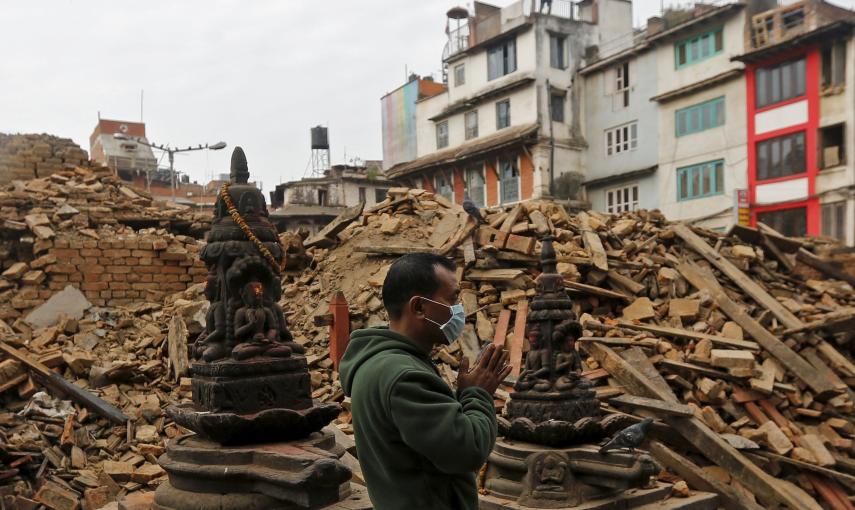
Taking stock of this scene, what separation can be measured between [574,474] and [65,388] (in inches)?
286

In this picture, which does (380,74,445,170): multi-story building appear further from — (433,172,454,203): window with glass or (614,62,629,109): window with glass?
(614,62,629,109): window with glass

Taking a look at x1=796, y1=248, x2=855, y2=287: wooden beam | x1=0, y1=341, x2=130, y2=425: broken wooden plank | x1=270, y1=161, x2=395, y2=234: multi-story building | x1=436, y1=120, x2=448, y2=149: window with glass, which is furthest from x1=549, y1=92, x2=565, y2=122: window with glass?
x1=0, y1=341, x2=130, y2=425: broken wooden plank

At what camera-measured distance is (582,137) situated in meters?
29.2

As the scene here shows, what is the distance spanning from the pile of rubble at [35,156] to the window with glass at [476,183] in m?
16.8

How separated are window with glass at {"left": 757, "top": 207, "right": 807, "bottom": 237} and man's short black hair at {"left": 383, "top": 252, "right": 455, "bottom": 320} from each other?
76.2 ft

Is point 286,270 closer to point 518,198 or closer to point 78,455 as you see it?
point 78,455

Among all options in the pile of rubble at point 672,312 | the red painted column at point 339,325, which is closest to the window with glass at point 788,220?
the pile of rubble at point 672,312

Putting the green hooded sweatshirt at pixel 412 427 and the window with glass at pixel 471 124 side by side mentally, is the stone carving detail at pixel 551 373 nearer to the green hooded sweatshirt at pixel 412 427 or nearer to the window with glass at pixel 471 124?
the green hooded sweatshirt at pixel 412 427

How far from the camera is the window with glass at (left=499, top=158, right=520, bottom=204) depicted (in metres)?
28.3

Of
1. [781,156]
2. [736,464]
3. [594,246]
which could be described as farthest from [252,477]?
[781,156]

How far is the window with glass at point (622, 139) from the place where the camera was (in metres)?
27.7

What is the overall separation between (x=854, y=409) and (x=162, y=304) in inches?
459

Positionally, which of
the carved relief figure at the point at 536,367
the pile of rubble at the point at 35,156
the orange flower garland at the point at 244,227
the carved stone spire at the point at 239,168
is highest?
the pile of rubble at the point at 35,156

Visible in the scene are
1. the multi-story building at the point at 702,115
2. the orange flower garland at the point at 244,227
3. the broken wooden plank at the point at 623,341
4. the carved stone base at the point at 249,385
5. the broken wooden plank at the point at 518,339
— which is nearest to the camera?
the carved stone base at the point at 249,385
